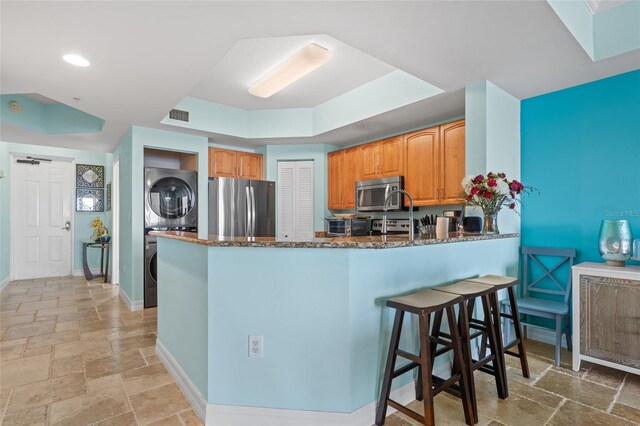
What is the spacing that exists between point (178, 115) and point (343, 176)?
233 centimetres

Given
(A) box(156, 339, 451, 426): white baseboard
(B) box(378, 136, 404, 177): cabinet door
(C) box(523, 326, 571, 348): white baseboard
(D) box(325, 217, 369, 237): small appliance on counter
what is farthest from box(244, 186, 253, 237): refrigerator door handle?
(C) box(523, 326, 571, 348): white baseboard

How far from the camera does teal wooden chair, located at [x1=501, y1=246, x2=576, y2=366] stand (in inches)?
107

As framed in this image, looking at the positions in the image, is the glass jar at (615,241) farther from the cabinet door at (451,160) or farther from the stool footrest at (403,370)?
the stool footrest at (403,370)

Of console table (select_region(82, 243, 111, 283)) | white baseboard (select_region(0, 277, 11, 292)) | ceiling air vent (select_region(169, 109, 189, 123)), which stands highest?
ceiling air vent (select_region(169, 109, 189, 123))

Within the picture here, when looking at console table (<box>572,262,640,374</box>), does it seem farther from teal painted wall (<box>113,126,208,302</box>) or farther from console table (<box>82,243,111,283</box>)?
console table (<box>82,243,111,283</box>)

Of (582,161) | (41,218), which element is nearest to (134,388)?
(582,161)

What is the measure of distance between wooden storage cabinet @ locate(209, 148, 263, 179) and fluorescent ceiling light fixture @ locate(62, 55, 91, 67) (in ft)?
7.81

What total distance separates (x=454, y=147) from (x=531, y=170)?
76 cm

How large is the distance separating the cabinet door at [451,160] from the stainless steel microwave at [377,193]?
22.5 inches

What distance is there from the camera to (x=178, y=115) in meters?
3.99

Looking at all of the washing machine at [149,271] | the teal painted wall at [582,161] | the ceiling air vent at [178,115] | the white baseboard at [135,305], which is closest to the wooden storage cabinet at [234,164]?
the ceiling air vent at [178,115]

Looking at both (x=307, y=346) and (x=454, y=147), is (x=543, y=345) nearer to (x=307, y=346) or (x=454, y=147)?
(x=454, y=147)

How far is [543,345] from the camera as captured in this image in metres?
2.94

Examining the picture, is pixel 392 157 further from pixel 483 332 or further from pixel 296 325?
pixel 296 325
